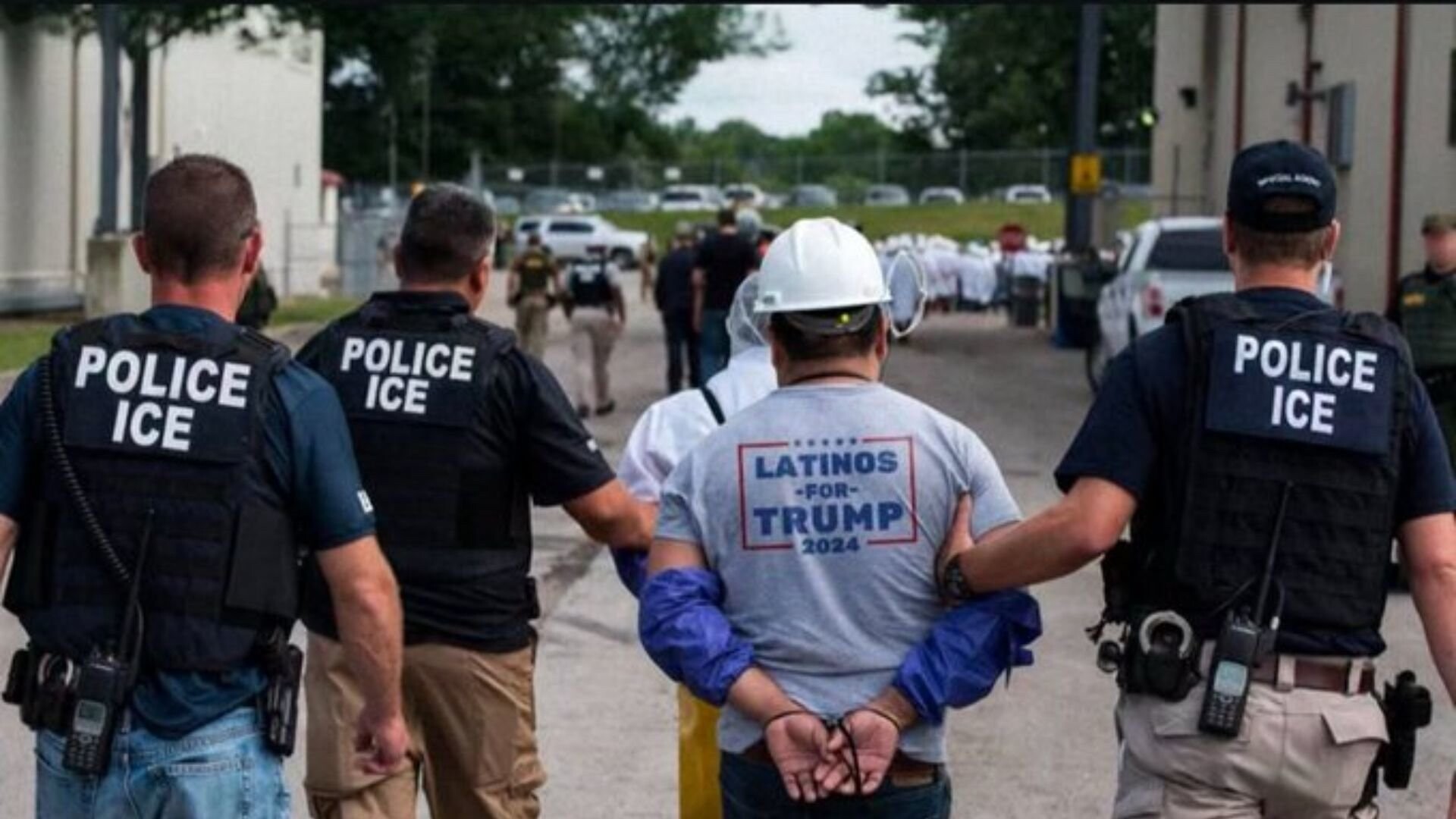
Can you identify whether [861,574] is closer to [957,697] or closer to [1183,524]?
[957,697]

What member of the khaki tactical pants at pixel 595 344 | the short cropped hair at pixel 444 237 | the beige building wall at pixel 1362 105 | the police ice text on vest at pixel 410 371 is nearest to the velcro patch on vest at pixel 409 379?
the police ice text on vest at pixel 410 371

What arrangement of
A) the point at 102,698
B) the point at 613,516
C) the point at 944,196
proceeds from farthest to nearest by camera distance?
the point at 944,196, the point at 613,516, the point at 102,698

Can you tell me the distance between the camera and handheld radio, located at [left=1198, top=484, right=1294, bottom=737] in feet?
14.6

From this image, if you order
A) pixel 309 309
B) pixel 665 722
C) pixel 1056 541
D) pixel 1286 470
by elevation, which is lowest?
pixel 665 722

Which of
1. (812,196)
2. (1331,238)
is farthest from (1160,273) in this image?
(812,196)

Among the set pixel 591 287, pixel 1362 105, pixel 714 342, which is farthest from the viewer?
pixel 1362 105

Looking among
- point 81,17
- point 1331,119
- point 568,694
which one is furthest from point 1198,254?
point 81,17

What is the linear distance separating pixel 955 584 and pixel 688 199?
251ft

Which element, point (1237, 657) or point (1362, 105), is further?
point (1362, 105)

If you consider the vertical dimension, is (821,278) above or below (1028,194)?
below

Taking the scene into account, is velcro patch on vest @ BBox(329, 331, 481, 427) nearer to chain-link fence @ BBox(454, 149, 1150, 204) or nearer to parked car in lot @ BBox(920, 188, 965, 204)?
chain-link fence @ BBox(454, 149, 1150, 204)

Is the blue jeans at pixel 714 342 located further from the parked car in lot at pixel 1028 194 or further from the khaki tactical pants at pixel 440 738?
the parked car in lot at pixel 1028 194

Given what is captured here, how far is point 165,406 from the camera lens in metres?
4.39

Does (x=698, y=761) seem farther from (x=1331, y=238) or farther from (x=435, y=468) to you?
(x=1331, y=238)
